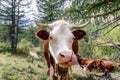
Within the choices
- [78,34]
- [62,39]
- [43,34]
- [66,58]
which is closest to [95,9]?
[78,34]

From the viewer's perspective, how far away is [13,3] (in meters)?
35.1

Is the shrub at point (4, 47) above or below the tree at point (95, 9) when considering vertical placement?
below

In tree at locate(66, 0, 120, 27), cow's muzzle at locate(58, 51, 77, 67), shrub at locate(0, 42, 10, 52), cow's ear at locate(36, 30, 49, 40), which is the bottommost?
shrub at locate(0, 42, 10, 52)

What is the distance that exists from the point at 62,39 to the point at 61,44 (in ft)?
0.28

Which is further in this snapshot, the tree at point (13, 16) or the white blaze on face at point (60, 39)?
the tree at point (13, 16)

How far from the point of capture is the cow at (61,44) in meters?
3.46

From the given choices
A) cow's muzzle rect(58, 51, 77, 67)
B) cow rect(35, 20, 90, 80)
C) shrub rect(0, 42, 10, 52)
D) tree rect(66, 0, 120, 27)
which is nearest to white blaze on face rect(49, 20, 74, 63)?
cow rect(35, 20, 90, 80)

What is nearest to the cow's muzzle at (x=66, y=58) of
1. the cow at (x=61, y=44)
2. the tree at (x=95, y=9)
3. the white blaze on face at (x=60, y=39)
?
the cow at (x=61, y=44)

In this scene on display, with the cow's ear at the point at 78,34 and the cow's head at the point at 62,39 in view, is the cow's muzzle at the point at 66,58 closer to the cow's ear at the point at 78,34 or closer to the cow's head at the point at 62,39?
the cow's head at the point at 62,39

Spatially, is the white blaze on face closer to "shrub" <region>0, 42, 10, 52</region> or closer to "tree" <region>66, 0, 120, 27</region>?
"tree" <region>66, 0, 120, 27</region>

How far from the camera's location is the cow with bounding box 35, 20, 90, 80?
346 centimetres

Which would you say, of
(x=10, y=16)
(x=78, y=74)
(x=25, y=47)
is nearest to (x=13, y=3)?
(x=10, y=16)

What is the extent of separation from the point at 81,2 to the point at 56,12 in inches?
26.8

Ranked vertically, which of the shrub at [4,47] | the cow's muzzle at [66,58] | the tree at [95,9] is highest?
the tree at [95,9]
